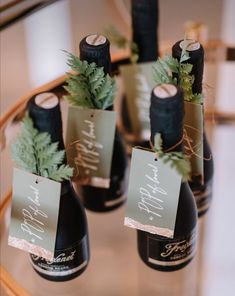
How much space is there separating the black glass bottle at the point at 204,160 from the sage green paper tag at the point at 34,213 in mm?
204

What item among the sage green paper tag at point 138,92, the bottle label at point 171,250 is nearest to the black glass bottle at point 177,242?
the bottle label at point 171,250

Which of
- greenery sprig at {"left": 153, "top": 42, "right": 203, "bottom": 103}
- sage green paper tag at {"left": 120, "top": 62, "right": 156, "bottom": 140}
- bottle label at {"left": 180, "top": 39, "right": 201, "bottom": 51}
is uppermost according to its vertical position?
bottle label at {"left": 180, "top": 39, "right": 201, "bottom": 51}

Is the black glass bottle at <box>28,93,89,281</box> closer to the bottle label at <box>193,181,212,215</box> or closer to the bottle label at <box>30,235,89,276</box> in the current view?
the bottle label at <box>30,235,89,276</box>

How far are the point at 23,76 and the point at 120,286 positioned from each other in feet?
1.70

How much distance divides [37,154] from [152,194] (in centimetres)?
14

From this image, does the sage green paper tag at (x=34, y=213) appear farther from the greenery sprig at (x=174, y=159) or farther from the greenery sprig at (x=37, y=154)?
the greenery sprig at (x=174, y=159)

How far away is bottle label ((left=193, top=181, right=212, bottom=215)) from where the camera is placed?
0.76m

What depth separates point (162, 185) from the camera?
613 millimetres

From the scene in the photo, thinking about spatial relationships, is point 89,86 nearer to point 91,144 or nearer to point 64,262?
point 91,144

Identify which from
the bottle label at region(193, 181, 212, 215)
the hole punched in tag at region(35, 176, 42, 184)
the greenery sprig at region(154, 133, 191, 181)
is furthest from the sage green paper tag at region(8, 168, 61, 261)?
the bottle label at region(193, 181, 212, 215)

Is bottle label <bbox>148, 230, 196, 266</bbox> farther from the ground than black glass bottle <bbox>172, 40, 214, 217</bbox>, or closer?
closer

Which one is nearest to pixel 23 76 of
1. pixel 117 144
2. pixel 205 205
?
pixel 117 144

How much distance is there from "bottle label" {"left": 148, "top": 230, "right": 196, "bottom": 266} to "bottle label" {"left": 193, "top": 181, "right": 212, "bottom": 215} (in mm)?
81

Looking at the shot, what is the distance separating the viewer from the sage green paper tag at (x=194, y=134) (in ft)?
2.11
